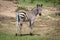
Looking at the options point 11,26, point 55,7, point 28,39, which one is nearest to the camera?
point 28,39

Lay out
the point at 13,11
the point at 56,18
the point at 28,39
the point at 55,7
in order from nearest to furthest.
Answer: the point at 28,39 < the point at 56,18 < the point at 13,11 < the point at 55,7

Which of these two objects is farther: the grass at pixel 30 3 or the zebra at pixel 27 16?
the grass at pixel 30 3

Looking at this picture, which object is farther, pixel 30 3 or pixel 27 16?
pixel 30 3

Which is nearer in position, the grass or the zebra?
the zebra

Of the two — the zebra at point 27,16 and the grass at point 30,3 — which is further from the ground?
the grass at point 30,3

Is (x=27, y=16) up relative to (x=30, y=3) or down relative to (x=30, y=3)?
down

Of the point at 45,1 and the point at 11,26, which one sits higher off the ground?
the point at 45,1

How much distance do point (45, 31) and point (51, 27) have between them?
1.53 m

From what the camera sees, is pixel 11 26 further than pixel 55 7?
No

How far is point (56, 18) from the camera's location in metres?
22.7

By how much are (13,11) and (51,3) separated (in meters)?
5.51

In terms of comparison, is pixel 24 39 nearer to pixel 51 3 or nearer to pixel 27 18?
pixel 27 18

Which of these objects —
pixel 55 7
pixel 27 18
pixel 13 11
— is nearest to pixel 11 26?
pixel 27 18

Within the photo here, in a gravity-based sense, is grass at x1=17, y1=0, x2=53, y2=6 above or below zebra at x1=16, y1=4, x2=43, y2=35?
above
